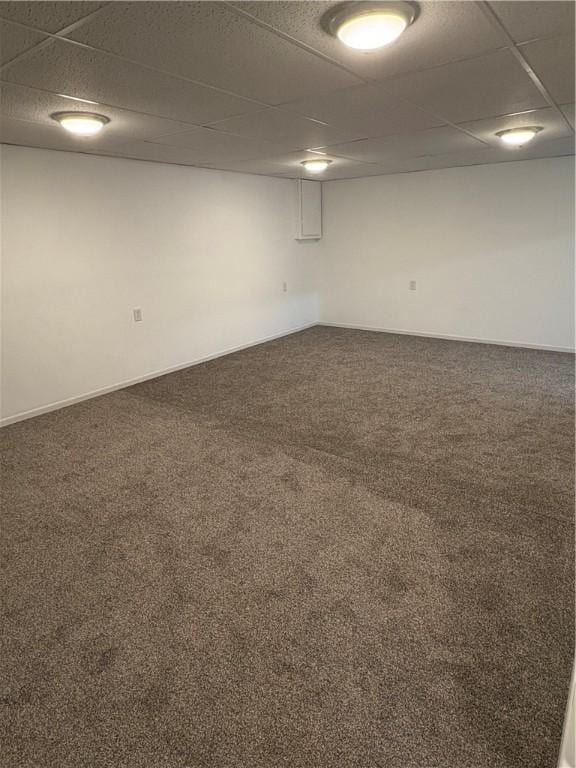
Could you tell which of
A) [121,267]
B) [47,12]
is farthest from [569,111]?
[121,267]

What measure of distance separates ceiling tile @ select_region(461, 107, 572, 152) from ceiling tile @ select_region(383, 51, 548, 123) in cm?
19

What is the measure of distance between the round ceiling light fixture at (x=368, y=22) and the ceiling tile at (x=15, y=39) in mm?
1028

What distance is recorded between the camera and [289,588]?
207cm

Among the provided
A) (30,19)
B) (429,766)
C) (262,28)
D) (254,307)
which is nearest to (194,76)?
(262,28)

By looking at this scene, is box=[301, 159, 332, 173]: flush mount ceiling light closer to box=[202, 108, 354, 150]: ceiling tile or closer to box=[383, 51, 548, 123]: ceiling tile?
box=[202, 108, 354, 150]: ceiling tile

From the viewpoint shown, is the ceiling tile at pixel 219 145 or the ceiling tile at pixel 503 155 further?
the ceiling tile at pixel 503 155

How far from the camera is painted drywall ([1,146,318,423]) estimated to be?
12.6ft

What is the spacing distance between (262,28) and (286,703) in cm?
231

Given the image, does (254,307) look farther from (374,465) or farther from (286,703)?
(286,703)

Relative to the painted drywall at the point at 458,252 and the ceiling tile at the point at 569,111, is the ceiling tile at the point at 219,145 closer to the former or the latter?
the ceiling tile at the point at 569,111

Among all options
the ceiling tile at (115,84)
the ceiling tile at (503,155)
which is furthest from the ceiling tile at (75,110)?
the ceiling tile at (503,155)

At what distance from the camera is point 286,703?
1.57 meters

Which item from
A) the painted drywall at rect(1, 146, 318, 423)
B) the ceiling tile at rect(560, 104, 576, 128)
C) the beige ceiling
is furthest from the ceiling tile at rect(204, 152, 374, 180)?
the ceiling tile at rect(560, 104, 576, 128)

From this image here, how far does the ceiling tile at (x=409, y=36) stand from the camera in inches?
60.0
